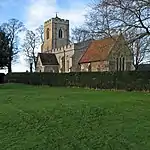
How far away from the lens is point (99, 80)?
34.9m

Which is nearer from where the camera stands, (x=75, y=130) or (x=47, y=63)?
(x=75, y=130)

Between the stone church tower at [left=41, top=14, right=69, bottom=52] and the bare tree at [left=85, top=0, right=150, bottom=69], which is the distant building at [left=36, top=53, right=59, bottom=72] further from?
the bare tree at [left=85, top=0, right=150, bottom=69]

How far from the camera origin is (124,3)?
22.3m

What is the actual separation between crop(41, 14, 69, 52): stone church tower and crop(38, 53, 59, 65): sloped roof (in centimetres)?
473

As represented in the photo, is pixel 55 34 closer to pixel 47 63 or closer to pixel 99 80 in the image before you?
pixel 47 63

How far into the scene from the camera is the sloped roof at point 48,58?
78.8 metres

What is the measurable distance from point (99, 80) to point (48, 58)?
46.9 m

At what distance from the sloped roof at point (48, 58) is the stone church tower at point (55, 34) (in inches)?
186

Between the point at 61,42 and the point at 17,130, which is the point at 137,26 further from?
the point at 61,42

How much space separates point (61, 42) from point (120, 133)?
80117 mm

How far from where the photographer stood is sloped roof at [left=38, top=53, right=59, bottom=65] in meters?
78.8

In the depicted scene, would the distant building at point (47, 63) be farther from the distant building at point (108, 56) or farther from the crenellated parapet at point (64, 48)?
the distant building at point (108, 56)

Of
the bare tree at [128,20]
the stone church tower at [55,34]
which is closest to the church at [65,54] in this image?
the stone church tower at [55,34]

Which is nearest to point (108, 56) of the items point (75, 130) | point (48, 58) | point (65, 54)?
point (75, 130)
